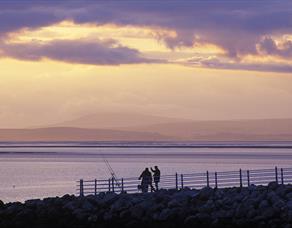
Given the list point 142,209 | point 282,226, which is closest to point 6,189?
point 142,209

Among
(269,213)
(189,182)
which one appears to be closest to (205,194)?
(269,213)

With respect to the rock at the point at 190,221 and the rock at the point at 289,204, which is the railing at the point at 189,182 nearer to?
the rock at the point at 190,221

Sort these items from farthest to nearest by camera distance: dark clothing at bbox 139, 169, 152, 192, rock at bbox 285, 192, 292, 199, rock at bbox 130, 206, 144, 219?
1. dark clothing at bbox 139, 169, 152, 192
2. rock at bbox 130, 206, 144, 219
3. rock at bbox 285, 192, 292, 199

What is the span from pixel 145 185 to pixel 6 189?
24.3 metres

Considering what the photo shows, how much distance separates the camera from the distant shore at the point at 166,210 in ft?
114

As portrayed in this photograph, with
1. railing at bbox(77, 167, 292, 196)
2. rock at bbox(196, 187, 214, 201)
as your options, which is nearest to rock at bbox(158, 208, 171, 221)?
rock at bbox(196, 187, 214, 201)

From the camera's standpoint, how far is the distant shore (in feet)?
114

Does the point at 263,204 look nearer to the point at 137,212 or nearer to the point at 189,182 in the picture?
the point at 137,212

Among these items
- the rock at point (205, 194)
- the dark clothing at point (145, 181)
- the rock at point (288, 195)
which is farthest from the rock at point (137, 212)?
the rock at point (288, 195)

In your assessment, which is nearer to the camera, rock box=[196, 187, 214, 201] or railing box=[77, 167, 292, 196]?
rock box=[196, 187, 214, 201]

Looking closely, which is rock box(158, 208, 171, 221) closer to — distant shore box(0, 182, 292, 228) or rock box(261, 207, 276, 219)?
distant shore box(0, 182, 292, 228)

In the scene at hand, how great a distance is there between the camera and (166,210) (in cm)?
3681

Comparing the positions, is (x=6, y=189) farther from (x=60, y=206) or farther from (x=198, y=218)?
(x=198, y=218)

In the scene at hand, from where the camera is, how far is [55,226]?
38.0 m
